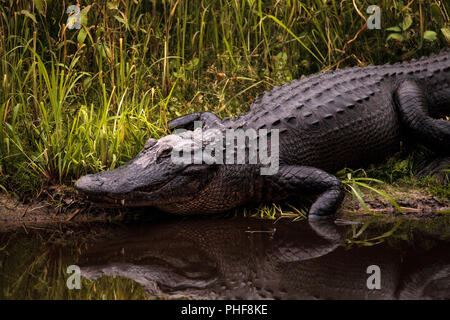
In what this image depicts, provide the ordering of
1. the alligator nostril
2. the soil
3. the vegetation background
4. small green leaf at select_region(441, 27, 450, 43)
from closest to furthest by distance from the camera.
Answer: the alligator nostril, the soil, the vegetation background, small green leaf at select_region(441, 27, 450, 43)

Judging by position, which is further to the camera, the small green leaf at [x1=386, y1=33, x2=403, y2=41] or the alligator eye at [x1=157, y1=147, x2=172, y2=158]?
the small green leaf at [x1=386, y1=33, x2=403, y2=41]

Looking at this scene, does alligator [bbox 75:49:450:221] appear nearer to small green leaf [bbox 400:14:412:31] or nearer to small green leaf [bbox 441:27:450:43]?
small green leaf [bbox 441:27:450:43]

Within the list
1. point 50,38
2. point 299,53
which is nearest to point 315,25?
point 299,53

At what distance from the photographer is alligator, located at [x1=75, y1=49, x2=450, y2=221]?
153 inches

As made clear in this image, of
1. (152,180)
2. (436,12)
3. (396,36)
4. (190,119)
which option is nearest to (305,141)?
(190,119)

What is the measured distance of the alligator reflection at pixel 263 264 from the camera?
101 inches

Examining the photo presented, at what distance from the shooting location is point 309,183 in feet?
13.2

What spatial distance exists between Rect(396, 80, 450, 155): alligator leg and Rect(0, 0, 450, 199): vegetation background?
278 millimetres

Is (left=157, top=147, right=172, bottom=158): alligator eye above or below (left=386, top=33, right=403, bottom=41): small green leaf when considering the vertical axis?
below

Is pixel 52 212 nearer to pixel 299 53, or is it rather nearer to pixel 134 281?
pixel 134 281

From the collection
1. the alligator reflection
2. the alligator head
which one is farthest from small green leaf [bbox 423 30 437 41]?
the alligator head

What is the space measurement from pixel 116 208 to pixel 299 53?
2.87m

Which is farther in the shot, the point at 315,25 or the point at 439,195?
the point at 315,25

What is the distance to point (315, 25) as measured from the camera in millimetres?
5652
